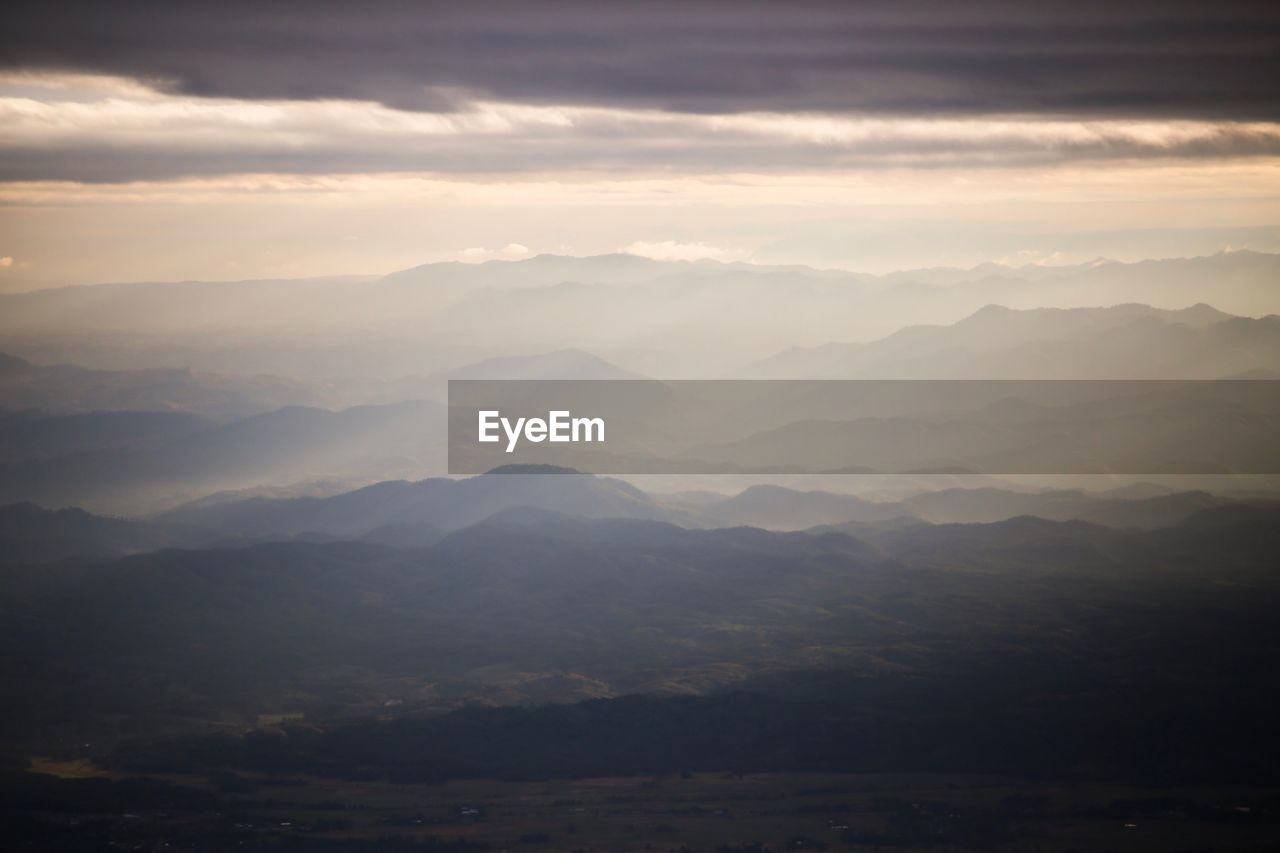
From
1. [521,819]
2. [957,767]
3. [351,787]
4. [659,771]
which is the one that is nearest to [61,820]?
[351,787]

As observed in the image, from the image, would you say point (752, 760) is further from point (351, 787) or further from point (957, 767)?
point (351, 787)

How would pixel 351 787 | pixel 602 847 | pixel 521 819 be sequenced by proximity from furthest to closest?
1. pixel 351 787
2. pixel 521 819
3. pixel 602 847

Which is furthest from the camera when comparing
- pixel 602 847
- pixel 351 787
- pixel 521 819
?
pixel 351 787

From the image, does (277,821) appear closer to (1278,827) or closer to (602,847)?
(602,847)

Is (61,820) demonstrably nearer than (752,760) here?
Yes

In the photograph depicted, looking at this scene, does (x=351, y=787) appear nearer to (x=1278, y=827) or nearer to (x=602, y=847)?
(x=602, y=847)

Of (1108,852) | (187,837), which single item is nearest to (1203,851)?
(1108,852)

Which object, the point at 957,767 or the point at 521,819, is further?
the point at 957,767
